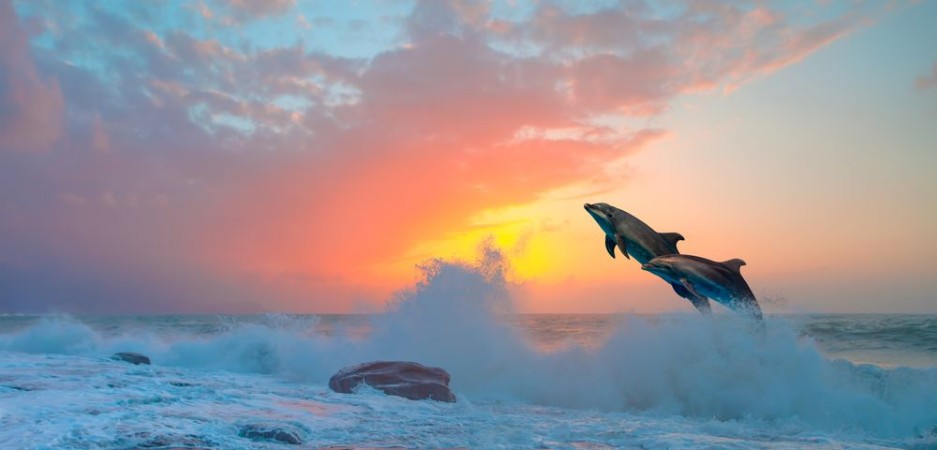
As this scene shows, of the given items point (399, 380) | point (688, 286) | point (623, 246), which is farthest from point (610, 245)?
point (399, 380)

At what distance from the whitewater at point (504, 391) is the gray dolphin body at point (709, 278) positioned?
2221mm

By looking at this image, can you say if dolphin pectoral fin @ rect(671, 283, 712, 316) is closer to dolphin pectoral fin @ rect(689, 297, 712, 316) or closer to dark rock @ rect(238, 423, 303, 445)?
dolphin pectoral fin @ rect(689, 297, 712, 316)

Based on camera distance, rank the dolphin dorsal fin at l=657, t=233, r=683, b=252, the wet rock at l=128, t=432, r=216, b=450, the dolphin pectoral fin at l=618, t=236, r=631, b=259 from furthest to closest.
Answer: the dolphin dorsal fin at l=657, t=233, r=683, b=252
the dolphin pectoral fin at l=618, t=236, r=631, b=259
the wet rock at l=128, t=432, r=216, b=450

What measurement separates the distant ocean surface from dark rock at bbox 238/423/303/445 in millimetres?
146

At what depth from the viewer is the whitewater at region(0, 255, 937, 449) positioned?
26.4ft

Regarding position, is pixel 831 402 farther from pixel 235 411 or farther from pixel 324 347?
pixel 324 347

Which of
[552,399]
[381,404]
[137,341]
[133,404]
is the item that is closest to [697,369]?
[552,399]

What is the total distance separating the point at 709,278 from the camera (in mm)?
9242

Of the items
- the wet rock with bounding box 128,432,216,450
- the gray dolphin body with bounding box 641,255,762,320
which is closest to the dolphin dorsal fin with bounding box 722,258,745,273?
the gray dolphin body with bounding box 641,255,762,320

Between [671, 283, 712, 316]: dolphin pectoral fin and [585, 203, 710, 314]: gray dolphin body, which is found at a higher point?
[585, 203, 710, 314]: gray dolphin body

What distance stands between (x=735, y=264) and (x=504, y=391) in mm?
8685

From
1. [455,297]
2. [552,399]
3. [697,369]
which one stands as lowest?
[552,399]

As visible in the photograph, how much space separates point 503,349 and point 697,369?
6969mm

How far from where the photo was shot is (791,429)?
34.0 feet
